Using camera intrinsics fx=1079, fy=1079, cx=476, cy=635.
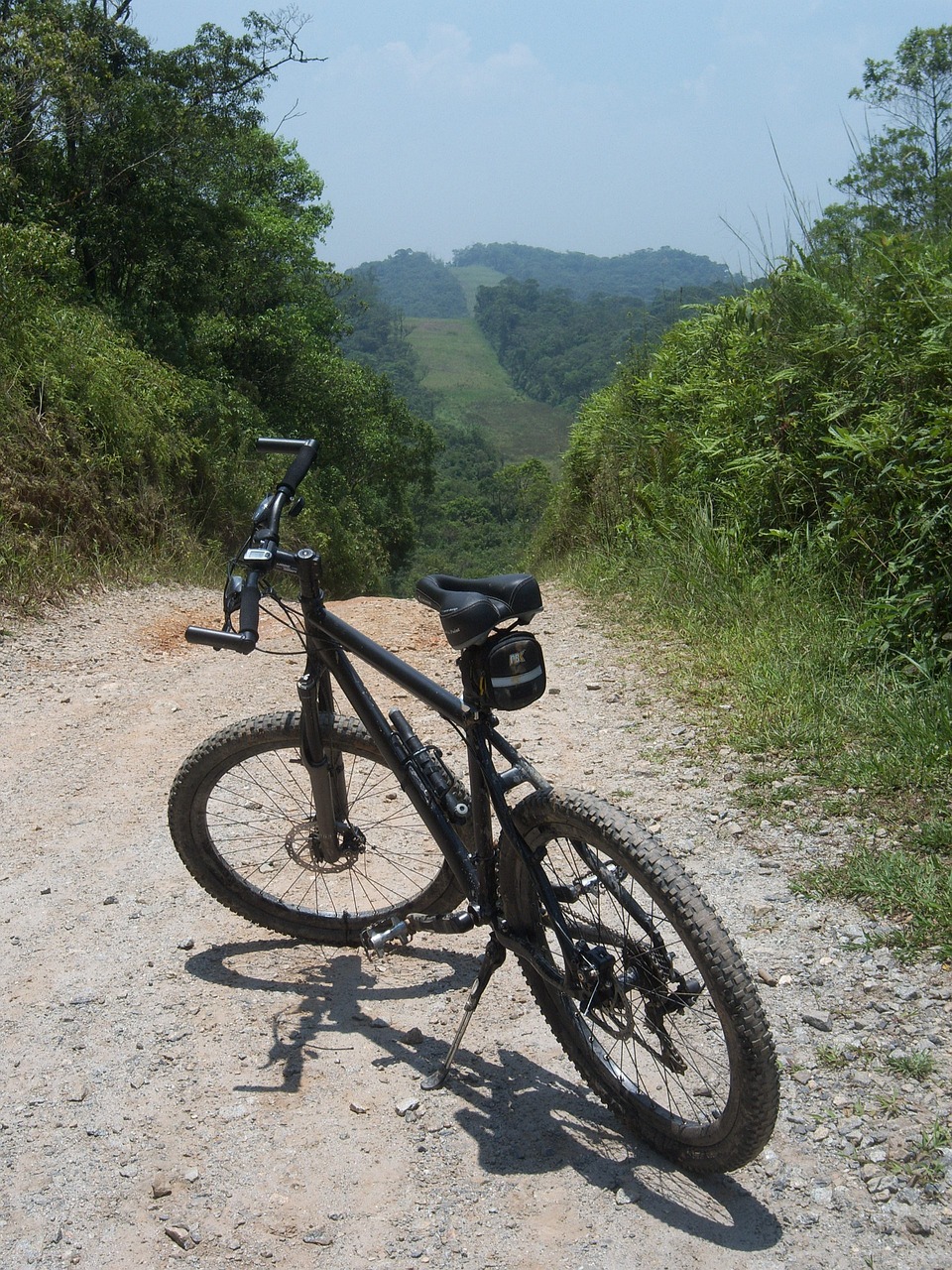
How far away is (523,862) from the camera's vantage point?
2.51 meters

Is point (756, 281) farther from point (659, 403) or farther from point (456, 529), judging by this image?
point (456, 529)

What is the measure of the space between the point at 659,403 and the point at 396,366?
8814 centimetres

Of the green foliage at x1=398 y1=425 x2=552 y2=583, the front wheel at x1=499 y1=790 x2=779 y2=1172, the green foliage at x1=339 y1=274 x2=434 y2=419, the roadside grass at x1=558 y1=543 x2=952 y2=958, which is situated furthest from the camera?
the green foliage at x1=339 y1=274 x2=434 y2=419

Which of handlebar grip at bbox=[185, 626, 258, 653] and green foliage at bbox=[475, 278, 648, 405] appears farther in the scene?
green foliage at bbox=[475, 278, 648, 405]

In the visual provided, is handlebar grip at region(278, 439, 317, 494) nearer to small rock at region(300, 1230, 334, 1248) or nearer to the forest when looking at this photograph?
small rock at region(300, 1230, 334, 1248)

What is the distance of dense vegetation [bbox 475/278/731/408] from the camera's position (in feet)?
270

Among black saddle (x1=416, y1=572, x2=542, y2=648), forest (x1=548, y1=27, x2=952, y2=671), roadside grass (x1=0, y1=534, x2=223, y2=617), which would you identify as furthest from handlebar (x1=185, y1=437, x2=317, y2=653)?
roadside grass (x1=0, y1=534, x2=223, y2=617)

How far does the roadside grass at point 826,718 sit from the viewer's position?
10.8 ft

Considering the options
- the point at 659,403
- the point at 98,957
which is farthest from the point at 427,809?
the point at 659,403

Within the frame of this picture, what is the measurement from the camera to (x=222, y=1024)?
2.95 m

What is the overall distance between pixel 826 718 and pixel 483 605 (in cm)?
235

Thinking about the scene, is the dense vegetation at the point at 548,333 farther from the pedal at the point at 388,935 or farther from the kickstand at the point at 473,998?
the kickstand at the point at 473,998

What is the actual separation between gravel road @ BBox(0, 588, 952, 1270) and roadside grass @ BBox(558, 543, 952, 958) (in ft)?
0.33

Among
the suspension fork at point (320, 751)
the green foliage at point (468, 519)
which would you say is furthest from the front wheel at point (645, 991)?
the green foliage at point (468, 519)
